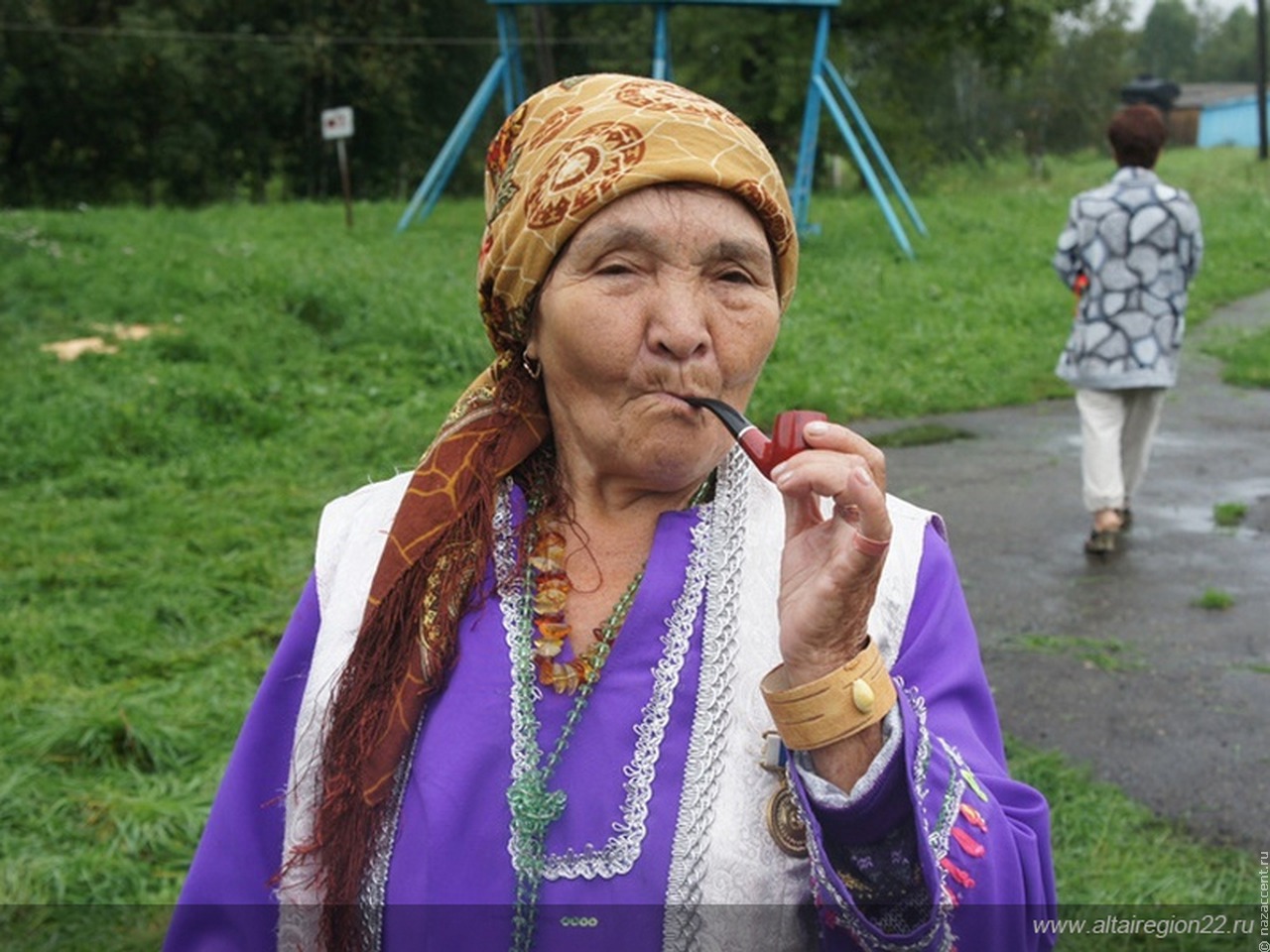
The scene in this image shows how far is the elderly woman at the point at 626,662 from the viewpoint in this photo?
148 centimetres

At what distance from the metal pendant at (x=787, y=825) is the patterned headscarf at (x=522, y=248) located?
43 cm

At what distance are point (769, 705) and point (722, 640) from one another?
0.63 feet

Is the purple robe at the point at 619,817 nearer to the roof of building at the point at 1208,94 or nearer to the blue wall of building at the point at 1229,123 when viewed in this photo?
the blue wall of building at the point at 1229,123

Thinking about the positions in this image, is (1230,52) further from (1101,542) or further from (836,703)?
(836,703)

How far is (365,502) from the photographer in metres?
1.96

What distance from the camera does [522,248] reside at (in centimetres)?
176


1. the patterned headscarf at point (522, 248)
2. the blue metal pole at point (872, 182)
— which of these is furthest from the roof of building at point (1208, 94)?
the patterned headscarf at point (522, 248)

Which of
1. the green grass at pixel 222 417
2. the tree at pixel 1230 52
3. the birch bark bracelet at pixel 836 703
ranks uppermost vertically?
the birch bark bracelet at pixel 836 703

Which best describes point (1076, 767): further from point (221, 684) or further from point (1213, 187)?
point (1213, 187)

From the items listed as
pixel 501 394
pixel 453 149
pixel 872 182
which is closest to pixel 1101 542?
pixel 501 394

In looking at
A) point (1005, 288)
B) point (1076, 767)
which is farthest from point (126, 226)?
point (1076, 767)

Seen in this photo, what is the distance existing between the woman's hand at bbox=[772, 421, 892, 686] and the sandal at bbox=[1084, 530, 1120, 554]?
16.9ft

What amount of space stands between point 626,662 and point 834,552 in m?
0.35

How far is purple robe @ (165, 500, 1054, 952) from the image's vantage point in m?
1.47
